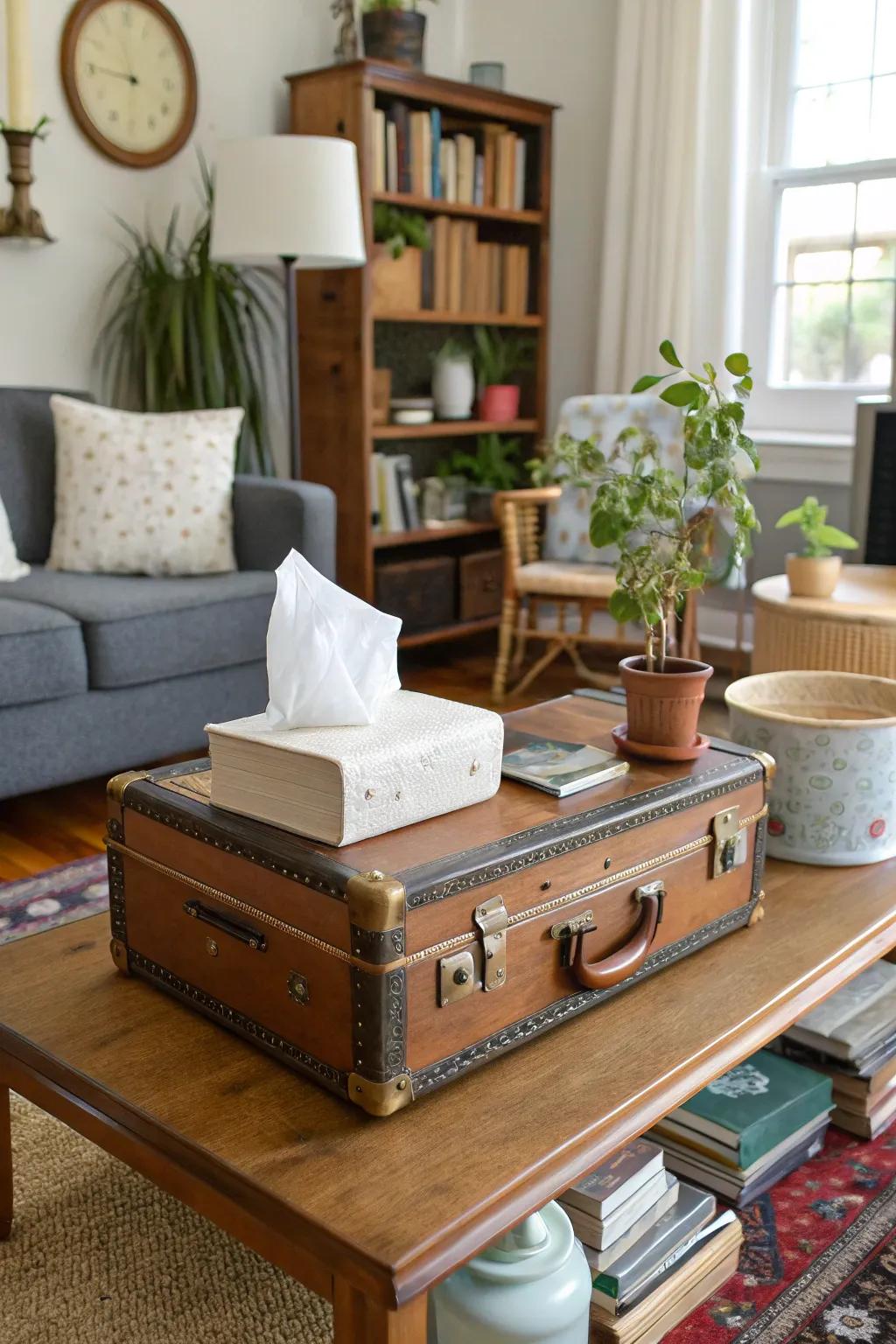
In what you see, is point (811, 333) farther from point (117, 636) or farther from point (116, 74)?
point (117, 636)

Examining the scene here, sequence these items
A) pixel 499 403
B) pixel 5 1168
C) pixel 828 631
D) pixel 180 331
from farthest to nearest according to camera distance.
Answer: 1. pixel 499 403
2. pixel 180 331
3. pixel 828 631
4. pixel 5 1168

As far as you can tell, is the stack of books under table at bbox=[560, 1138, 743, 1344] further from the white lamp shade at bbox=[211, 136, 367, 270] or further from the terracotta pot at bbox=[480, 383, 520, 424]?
the terracotta pot at bbox=[480, 383, 520, 424]

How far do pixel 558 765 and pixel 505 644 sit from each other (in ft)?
7.86

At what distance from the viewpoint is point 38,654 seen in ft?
8.40

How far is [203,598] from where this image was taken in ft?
9.38

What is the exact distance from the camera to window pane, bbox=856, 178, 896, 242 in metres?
3.83

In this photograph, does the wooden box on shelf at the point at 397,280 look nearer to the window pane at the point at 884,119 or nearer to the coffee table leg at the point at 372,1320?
the window pane at the point at 884,119

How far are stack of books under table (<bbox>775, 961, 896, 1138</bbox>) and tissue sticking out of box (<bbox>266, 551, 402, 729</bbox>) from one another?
78 centimetres

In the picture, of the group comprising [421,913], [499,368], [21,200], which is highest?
[21,200]

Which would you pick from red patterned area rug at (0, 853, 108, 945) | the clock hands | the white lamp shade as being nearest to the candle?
the clock hands

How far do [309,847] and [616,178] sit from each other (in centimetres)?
361

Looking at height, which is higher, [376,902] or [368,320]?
[368,320]

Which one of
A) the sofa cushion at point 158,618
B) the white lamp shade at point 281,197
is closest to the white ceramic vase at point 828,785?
the sofa cushion at point 158,618

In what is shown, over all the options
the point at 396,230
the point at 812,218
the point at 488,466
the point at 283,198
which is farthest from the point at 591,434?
the point at 283,198
